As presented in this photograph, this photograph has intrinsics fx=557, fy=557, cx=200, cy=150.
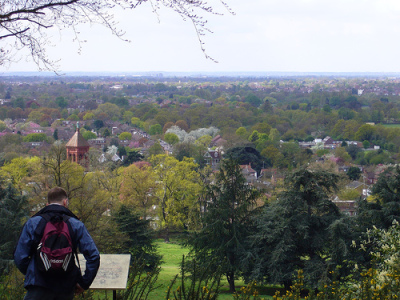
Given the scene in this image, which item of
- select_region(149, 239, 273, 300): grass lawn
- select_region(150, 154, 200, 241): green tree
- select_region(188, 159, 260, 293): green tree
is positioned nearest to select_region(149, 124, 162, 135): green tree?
select_region(150, 154, 200, 241): green tree

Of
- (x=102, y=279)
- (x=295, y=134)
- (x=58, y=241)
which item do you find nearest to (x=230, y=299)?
(x=102, y=279)

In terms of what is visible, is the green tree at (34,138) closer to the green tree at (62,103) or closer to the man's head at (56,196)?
the green tree at (62,103)

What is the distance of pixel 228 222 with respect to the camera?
57.1 ft

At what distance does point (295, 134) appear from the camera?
97.7m

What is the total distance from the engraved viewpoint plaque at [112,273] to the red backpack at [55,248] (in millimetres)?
1262

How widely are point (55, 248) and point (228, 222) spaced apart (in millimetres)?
13749

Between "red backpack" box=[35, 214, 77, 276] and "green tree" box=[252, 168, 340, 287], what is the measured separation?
12.4 m

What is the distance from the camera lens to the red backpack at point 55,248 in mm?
3867

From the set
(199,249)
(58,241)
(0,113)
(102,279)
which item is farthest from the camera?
(0,113)

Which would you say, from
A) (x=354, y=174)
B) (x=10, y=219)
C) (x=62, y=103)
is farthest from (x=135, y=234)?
(x=62, y=103)

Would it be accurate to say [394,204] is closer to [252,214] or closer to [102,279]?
[252,214]

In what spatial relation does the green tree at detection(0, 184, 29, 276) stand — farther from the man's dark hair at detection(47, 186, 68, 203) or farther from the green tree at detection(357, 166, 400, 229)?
the man's dark hair at detection(47, 186, 68, 203)

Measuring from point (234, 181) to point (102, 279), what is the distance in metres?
12.5

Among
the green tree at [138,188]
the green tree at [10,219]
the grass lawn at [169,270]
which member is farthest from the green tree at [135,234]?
the green tree at [138,188]
